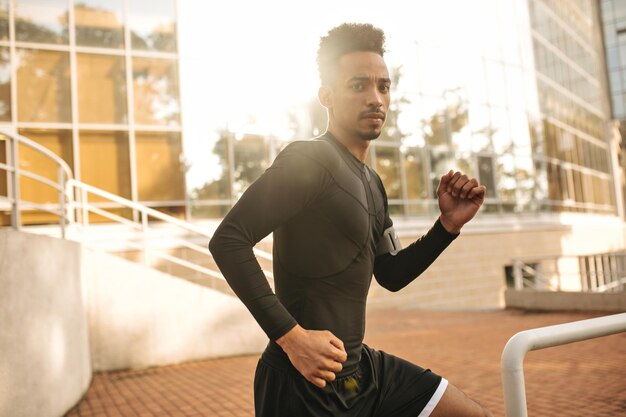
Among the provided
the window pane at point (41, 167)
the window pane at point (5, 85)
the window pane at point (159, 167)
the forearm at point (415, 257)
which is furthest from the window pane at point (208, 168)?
the forearm at point (415, 257)

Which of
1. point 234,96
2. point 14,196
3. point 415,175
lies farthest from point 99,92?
point 415,175

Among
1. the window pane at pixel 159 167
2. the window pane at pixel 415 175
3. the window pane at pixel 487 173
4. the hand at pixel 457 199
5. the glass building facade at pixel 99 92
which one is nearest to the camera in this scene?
the hand at pixel 457 199

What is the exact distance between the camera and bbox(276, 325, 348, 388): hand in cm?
139

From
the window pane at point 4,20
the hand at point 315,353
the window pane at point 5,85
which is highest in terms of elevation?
the window pane at point 4,20

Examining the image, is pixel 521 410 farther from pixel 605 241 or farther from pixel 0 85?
Result: pixel 605 241

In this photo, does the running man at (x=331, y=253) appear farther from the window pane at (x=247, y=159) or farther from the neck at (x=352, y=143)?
the window pane at (x=247, y=159)

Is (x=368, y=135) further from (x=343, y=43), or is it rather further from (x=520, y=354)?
(x=520, y=354)

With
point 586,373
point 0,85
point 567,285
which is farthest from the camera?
point 567,285

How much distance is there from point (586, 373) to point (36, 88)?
11419 millimetres

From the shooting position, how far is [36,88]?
11.9 meters

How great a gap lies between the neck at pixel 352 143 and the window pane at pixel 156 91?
11870 millimetres

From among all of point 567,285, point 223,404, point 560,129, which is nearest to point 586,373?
point 223,404

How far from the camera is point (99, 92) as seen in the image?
12531mm

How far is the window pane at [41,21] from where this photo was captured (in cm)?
1183
